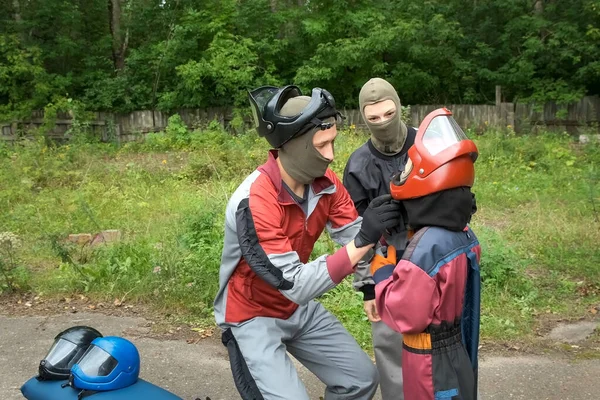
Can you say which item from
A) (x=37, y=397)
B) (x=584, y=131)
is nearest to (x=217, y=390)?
(x=37, y=397)

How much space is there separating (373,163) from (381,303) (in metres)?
1.29

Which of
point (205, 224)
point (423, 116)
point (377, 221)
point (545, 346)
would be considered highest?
point (377, 221)

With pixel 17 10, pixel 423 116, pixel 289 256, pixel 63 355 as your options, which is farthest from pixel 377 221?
pixel 17 10

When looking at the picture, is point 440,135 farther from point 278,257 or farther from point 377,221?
point 278,257

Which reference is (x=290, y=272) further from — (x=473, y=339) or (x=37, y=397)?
(x=37, y=397)

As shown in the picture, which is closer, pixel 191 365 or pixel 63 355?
pixel 63 355

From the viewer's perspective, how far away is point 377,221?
8.63ft

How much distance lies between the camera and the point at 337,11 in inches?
838

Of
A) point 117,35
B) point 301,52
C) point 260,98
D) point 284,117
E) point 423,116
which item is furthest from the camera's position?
point 117,35

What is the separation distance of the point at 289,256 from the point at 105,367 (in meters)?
1.10

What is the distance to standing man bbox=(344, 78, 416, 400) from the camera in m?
3.70

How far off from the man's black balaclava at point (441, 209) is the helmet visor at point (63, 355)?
1810mm

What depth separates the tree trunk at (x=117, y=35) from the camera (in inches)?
940

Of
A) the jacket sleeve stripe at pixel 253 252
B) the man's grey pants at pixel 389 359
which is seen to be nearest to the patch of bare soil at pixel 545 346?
the man's grey pants at pixel 389 359
